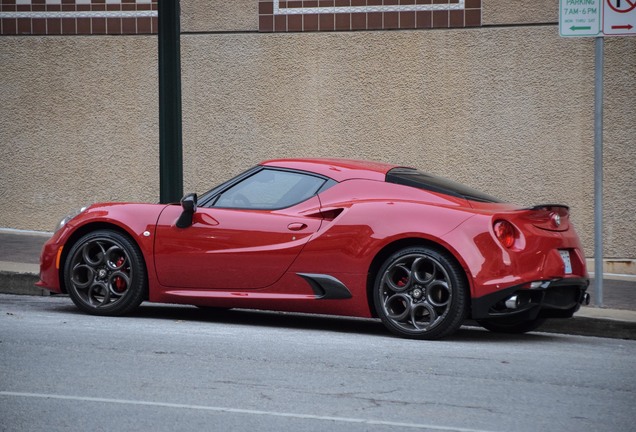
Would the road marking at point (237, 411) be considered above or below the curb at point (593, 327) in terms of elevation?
above

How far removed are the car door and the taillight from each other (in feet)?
4.17

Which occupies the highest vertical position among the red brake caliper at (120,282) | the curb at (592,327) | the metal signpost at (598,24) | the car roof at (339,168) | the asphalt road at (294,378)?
the metal signpost at (598,24)

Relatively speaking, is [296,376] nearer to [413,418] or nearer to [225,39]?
[413,418]

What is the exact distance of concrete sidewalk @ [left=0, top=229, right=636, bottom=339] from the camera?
864 cm

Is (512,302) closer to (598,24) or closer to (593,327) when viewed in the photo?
(593,327)

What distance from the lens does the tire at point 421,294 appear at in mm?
7539

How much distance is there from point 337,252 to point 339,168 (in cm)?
74

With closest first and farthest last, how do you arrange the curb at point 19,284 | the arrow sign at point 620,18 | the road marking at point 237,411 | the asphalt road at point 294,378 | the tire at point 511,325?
the road marking at point 237,411, the asphalt road at point 294,378, the tire at point 511,325, the arrow sign at point 620,18, the curb at point 19,284

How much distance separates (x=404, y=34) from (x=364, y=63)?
58 centimetres

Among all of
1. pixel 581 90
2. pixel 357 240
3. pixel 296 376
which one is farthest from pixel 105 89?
pixel 296 376

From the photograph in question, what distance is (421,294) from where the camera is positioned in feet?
25.1

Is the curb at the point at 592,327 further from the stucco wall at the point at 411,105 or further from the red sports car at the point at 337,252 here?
the stucco wall at the point at 411,105

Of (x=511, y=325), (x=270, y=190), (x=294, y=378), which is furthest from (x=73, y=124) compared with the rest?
(x=294, y=378)

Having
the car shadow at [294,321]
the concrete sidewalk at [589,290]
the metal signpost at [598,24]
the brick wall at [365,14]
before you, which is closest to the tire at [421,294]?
the car shadow at [294,321]
